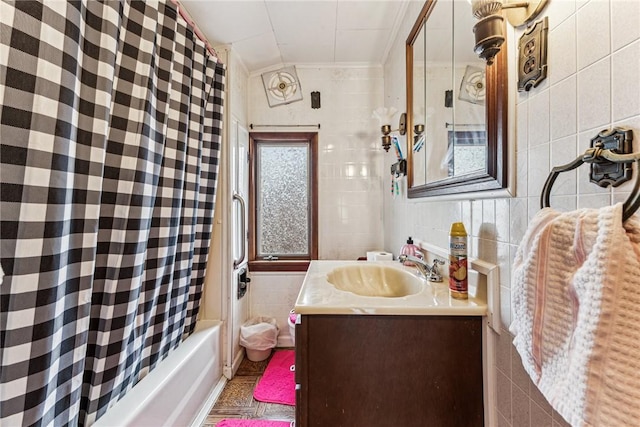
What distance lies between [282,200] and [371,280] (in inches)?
45.6

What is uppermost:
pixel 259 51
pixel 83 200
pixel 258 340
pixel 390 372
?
pixel 259 51

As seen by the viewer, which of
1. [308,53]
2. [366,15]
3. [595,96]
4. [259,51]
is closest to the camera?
[595,96]

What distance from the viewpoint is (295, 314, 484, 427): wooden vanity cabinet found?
83 centimetres

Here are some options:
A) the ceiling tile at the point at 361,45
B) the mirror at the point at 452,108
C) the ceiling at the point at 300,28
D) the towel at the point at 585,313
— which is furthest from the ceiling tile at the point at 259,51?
the towel at the point at 585,313

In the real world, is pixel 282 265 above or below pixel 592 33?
below

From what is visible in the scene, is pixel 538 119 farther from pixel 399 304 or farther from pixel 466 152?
pixel 399 304

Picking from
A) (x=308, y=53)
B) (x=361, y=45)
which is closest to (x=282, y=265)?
(x=308, y=53)

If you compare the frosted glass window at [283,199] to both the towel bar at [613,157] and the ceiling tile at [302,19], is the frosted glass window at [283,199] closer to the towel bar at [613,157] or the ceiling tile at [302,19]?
the ceiling tile at [302,19]

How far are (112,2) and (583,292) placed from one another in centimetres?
134

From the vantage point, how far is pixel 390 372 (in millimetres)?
842

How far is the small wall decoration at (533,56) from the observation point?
0.63 m

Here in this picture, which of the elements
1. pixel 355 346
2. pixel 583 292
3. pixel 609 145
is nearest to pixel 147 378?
pixel 355 346

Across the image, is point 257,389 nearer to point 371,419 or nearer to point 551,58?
point 371,419

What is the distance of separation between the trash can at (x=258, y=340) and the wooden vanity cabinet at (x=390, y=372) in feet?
3.98
